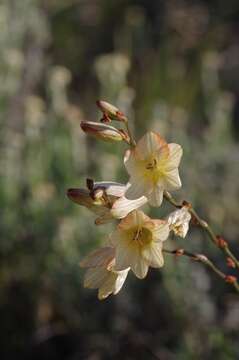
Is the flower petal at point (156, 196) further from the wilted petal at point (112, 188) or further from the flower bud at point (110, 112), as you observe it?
the flower bud at point (110, 112)

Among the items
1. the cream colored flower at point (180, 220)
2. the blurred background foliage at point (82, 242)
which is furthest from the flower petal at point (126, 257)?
the blurred background foliage at point (82, 242)

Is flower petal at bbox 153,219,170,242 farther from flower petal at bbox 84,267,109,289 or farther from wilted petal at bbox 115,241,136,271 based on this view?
flower petal at bbox 84,267,109,289

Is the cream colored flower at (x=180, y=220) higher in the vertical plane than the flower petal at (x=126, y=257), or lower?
higher

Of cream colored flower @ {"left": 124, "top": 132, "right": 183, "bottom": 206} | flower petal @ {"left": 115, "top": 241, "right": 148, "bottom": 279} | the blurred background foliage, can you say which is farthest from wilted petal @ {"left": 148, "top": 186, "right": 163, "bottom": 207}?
the blurred background foliage

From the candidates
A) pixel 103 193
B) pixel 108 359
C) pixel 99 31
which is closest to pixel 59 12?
pixel 99 31

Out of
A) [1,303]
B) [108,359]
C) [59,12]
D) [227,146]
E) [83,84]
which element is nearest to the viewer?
[108,359]

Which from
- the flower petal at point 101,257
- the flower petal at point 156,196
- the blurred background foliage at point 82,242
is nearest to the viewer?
the flower petal at point 156,196

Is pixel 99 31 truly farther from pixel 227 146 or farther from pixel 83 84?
pixel 227 146
